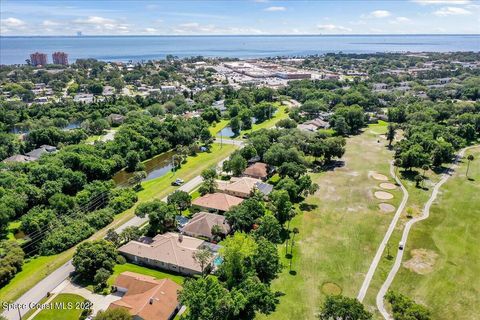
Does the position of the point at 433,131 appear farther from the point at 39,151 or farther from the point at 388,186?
the point at 39,151

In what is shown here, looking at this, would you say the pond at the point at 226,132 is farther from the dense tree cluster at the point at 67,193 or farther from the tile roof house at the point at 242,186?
the tile roof house at the point at 242,186

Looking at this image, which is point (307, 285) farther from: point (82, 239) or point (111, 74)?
point (111, 74)

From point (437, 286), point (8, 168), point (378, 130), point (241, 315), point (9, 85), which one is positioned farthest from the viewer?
point (9, 85)

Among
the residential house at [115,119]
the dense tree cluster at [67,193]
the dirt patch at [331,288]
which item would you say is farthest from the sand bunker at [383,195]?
the residential house at [115,119]

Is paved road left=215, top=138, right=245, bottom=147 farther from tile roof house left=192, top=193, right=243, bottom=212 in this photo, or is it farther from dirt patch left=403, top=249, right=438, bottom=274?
dirt patch left=403, top=249, right=438, bottom=274

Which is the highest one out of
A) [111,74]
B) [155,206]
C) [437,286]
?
[111,74]

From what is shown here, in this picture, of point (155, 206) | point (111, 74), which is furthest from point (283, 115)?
point (111, 74)
